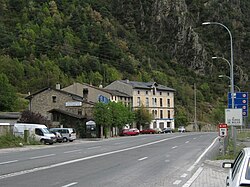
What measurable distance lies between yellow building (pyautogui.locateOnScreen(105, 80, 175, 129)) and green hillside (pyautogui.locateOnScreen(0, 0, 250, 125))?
5082 mm

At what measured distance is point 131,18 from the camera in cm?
19338

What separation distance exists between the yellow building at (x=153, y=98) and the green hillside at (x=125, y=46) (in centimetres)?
508

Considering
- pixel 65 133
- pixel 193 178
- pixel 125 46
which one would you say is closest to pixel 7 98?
pixel 65 133

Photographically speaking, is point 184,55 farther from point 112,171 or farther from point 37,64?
point 112,171

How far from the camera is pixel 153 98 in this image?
11325 centimetres

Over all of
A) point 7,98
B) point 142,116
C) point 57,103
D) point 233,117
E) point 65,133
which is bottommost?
point 65,133

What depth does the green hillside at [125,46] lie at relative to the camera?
405 ft

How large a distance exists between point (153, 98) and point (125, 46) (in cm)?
5793

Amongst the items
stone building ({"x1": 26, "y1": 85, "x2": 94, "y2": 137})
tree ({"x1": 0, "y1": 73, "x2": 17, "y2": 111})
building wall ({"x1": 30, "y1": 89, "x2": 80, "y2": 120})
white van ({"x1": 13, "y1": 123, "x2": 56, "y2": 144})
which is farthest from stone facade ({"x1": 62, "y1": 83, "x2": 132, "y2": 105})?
white van ({"x1": 13, "y1": 123, "x2": 56, "y2": 144})

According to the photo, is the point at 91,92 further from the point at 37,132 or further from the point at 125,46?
the point at 125,46

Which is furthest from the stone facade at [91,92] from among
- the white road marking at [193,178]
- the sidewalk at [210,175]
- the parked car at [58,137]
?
the white road marking at [193,178]

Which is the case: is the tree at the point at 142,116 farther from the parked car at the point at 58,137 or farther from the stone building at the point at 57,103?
the parked car at the point at 58,137

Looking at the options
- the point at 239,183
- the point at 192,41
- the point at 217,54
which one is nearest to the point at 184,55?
Result: the point at 192,41

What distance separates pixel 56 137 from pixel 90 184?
1603 inches
